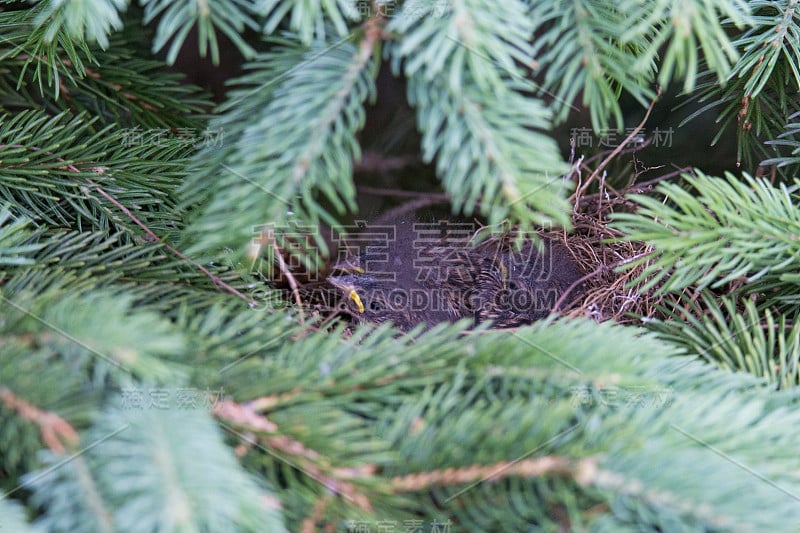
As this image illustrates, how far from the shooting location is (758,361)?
→ 370mm

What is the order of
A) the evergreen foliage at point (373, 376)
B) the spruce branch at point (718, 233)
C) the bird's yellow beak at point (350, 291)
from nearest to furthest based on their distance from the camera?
the evergreen foliage at point (373, 376) < the spruce branch at point (718, 233) < the bird's yellow beak at point (350, 291)

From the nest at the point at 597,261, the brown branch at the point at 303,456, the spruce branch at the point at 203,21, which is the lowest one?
the nest at the point at 597,261

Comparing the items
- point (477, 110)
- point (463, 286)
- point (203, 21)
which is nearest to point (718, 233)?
point (477, 110)

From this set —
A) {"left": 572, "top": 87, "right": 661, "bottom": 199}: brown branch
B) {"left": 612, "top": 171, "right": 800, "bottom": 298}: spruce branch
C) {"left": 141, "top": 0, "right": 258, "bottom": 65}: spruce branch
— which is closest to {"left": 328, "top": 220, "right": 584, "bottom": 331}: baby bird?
{"left": 572, "top": 87, "right": 661, "bottom": 199}: brown branch

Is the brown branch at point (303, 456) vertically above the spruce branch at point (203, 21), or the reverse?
the spruce branch at point (203, 21)

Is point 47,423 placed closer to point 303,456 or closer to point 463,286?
point 303,456

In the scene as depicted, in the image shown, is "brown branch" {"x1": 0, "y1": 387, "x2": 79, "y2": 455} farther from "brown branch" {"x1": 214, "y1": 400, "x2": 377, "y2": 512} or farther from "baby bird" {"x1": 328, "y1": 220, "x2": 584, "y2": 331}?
"baby bird" {"x1": 328, "y1": 220, "x2": 584, "y2": 331}

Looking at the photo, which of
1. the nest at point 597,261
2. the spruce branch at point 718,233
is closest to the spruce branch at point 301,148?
the spruce branch at point 718,233

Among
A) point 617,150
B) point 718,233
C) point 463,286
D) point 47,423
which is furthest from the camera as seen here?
point 463,286

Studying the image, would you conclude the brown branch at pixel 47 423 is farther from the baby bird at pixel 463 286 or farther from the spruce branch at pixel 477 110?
the baby bird at pixel 463 286

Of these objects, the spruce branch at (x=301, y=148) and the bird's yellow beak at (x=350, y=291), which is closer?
the spruce branch at (x=301, y=148)

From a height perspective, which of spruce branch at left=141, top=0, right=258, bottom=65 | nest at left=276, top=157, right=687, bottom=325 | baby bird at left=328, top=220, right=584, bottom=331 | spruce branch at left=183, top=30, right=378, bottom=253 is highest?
spruce branch at left=141, top=0, right=258, bottom=65

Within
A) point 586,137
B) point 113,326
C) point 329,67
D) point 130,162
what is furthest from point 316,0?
point 586,137

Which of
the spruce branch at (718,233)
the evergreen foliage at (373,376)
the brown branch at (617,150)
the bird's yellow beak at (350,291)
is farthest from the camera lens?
the bird's yellow beak at (350,291)
